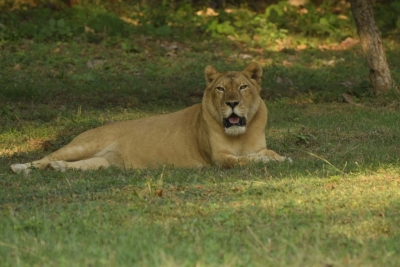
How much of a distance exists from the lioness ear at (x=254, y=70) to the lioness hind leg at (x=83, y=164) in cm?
165

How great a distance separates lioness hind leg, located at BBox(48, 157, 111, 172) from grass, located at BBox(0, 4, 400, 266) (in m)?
0.38

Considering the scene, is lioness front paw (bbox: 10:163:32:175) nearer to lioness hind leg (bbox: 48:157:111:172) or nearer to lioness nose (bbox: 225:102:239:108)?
lioness hind leg (bbox: 48:157:111:172)

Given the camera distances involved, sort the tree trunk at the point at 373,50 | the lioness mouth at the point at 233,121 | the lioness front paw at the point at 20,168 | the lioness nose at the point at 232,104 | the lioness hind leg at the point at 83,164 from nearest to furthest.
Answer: the lioness front paw at the point at 20,168
the lioness nose at the point at 232,104
the lioness mouth at the point at 233,121
the lioness hind leg at the point at 83,164
the tree trunk at the point at 373,50

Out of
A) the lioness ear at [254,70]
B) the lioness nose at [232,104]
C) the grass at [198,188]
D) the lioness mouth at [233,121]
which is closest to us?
the grass at [198,188]

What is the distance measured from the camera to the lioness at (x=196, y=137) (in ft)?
26.9

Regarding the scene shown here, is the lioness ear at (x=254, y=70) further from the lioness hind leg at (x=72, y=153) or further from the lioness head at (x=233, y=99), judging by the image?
the lioness hind leg at (x=72, y=153)

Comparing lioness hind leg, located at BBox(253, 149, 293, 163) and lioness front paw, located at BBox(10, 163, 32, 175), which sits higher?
lioness hind leg, located at BBox(253, 149, 293, 163)

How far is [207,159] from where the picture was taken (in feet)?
27.9

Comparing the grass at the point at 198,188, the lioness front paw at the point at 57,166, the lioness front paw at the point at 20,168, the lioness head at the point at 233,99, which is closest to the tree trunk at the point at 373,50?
the grass at the point at 198,188

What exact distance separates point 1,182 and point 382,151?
345cm

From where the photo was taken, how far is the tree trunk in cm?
1211

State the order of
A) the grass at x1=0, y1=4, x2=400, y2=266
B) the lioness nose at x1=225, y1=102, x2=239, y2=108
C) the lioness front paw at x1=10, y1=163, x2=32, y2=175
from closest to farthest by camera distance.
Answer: the grass at x1=0, y1=4, x2=400, y2=266
the lioness front paw at x1=10, y1=163, x2=32, y2=175
the lioness nose at x1=225, y1=102, x2=239, y2=108

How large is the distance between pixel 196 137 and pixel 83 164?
1.13 m

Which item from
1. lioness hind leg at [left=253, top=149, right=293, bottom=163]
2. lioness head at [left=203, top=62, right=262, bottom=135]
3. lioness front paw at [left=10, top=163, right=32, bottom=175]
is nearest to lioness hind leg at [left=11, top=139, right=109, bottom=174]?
lioness front paw at [left=10, top=163, right=32, bottom=175]
